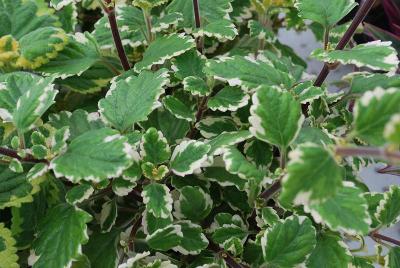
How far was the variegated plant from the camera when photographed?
63 cm

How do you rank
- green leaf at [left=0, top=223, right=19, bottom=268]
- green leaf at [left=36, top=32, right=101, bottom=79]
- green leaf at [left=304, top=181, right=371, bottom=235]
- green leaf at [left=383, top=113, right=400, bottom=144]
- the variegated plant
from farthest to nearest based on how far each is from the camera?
green leaf at [left=36, top=32, right=101, bottom=79]
green leaf at [left=0, top=223, right=19, bottom=268]
the variegated plant
green leaf at [left=304, top=181, right=371, bottom=235]
green leaf at [left=383, top=113, right=400, bottom=144]

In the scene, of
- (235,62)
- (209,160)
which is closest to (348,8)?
(235,62)

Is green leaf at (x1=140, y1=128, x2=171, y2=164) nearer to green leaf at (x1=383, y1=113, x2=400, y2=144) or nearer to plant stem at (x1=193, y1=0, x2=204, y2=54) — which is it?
plant stem at (x1=193, y1=0, x2=204, y2=54)

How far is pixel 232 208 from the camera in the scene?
81cm

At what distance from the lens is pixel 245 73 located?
741mm

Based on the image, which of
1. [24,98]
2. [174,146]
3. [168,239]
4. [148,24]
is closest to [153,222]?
[168,239]

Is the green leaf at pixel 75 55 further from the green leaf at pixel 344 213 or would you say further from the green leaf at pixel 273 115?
the green leaf at pixel 344 213

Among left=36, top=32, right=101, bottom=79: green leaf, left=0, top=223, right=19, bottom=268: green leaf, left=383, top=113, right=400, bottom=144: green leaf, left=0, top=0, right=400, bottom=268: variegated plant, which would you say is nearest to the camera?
left=383, top=113, right=400, bottom=144: green leaf

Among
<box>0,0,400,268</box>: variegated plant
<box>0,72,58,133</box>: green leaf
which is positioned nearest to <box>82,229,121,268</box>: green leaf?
<box>0,0,400,268</box>: variegated plant

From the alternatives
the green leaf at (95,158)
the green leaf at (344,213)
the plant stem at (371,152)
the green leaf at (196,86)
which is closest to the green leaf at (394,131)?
the plant stem at (371,152)

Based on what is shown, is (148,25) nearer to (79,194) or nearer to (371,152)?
(79,194)

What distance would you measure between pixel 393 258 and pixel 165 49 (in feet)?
1.49

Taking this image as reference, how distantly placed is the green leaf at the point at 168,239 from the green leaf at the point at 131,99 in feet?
0.49

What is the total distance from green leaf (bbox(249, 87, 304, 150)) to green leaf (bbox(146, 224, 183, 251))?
0.18 metres
